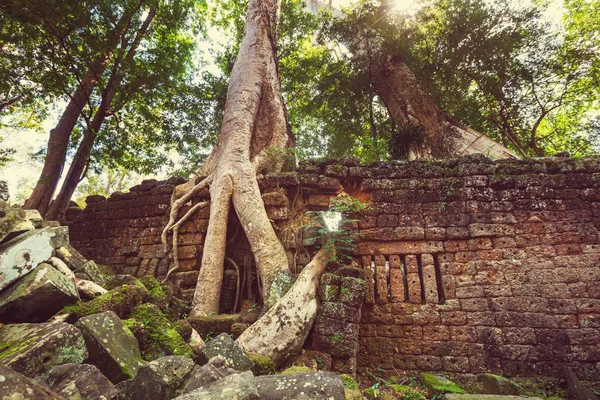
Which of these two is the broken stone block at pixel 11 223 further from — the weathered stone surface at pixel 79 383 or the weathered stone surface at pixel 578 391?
the weathered stone surface at pixel 578 391

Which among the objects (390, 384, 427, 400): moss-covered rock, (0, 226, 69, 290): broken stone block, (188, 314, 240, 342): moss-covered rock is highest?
(0, 226, 69, 290): broken stone block

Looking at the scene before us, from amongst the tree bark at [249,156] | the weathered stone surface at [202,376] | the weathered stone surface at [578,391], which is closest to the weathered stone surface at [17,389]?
the weathered stone surface at [202,376]

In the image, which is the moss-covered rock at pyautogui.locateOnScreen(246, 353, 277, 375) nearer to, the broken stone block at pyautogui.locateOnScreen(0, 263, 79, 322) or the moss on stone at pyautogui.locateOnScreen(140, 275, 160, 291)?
the moss on stone at pyautogui.locateOnScreen(140, 275, 160, 291)

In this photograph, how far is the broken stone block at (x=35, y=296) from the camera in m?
2.00

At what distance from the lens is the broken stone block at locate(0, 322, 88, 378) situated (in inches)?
60.8

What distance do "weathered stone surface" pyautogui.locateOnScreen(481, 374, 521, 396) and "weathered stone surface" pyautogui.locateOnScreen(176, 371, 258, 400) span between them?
9.45 feet

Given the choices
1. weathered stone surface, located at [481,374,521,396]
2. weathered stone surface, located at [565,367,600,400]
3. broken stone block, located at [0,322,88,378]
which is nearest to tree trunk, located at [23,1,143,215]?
broken stone block, located at [0,322,88,378]

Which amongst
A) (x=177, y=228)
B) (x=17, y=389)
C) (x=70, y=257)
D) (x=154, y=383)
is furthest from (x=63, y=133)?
(x=17, y=389)

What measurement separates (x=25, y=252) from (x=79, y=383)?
130 centimetres

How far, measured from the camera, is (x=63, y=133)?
6656mm

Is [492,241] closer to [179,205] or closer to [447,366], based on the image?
[447,366]

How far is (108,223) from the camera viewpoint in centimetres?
557

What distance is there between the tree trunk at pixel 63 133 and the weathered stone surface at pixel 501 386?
7854mm

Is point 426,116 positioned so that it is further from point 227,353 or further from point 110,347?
point 110,347
